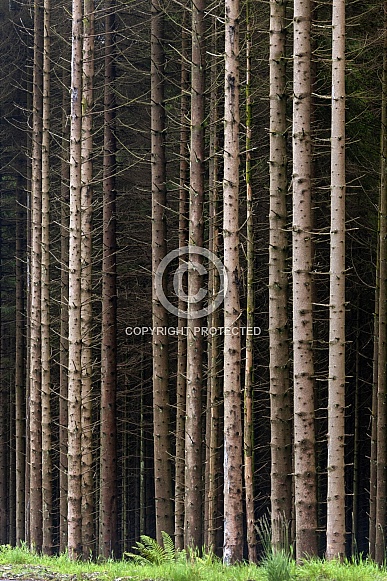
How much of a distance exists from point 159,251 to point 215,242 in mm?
1107

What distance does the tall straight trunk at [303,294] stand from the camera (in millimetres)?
10750

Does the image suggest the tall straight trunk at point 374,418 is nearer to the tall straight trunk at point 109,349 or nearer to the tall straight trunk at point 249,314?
the tall straight trunk at point 249,314

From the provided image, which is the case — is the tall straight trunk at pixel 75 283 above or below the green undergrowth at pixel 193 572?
above

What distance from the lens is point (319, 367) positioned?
2186 centimetres

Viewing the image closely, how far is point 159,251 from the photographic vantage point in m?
15.1

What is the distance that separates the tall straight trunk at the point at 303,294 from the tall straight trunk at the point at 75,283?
3961mm

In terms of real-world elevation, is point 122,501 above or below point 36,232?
below

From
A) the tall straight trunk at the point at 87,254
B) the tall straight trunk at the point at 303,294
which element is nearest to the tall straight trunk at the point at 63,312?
the tall straight trunk at the point at 87,254

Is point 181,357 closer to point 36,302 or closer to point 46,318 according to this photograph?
point 46,318

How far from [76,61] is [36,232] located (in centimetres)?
466

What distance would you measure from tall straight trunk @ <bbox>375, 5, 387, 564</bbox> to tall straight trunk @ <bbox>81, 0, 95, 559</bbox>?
5.23m

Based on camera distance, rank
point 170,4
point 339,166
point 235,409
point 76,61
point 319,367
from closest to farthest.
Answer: point 339,166
point 235,409
point 76,61
point 170,4
point 319,367

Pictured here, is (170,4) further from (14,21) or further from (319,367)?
(319,367)

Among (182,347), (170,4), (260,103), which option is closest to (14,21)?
(170,4)
